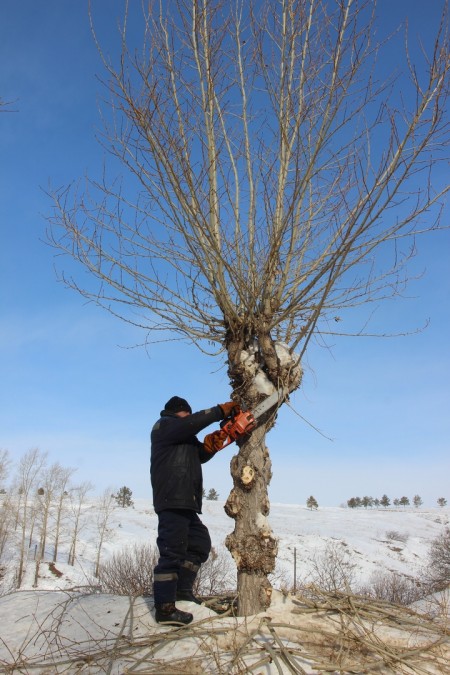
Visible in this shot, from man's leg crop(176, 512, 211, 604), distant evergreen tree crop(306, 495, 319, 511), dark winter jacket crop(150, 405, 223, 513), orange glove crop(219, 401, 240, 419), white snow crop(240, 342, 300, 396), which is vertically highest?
white snow crop(240, 342, 300, 396)

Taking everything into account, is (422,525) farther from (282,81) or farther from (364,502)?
(282,81)

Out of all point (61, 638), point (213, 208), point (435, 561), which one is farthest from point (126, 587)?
point (435, 561)

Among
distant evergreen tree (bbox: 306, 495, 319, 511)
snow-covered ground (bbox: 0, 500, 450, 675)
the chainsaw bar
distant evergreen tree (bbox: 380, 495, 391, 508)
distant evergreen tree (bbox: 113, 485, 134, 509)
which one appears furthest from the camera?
distant evergreen tree (bbox: 380, 495, 391, 508)

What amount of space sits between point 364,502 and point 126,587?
87201 millimetres

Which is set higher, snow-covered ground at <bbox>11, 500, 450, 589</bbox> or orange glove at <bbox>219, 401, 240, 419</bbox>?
orange glove at <bbox>219, 401, 240, 419</bbox>

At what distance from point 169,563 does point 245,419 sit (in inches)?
43.9

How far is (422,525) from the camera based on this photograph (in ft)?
180

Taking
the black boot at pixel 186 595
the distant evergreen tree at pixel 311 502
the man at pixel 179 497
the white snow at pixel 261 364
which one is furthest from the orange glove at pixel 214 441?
the distant evergreen tree at pixel 311 502

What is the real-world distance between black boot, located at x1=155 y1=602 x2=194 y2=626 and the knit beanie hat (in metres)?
1.43

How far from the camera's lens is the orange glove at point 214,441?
3.68m

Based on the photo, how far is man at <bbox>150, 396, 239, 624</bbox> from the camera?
3.18 meters

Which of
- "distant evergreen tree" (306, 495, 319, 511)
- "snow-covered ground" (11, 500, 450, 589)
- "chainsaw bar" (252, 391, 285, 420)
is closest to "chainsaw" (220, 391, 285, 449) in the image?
"chainsaw bar" (252, 391, 285, 420)

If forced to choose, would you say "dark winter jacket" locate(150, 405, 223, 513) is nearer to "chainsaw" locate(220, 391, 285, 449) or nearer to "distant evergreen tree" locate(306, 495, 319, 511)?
"chainsaw" locate(220, 391, 285, 449)

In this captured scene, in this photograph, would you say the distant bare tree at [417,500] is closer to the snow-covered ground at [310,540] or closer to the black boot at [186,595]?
the snow-covered ground at [310,540]
